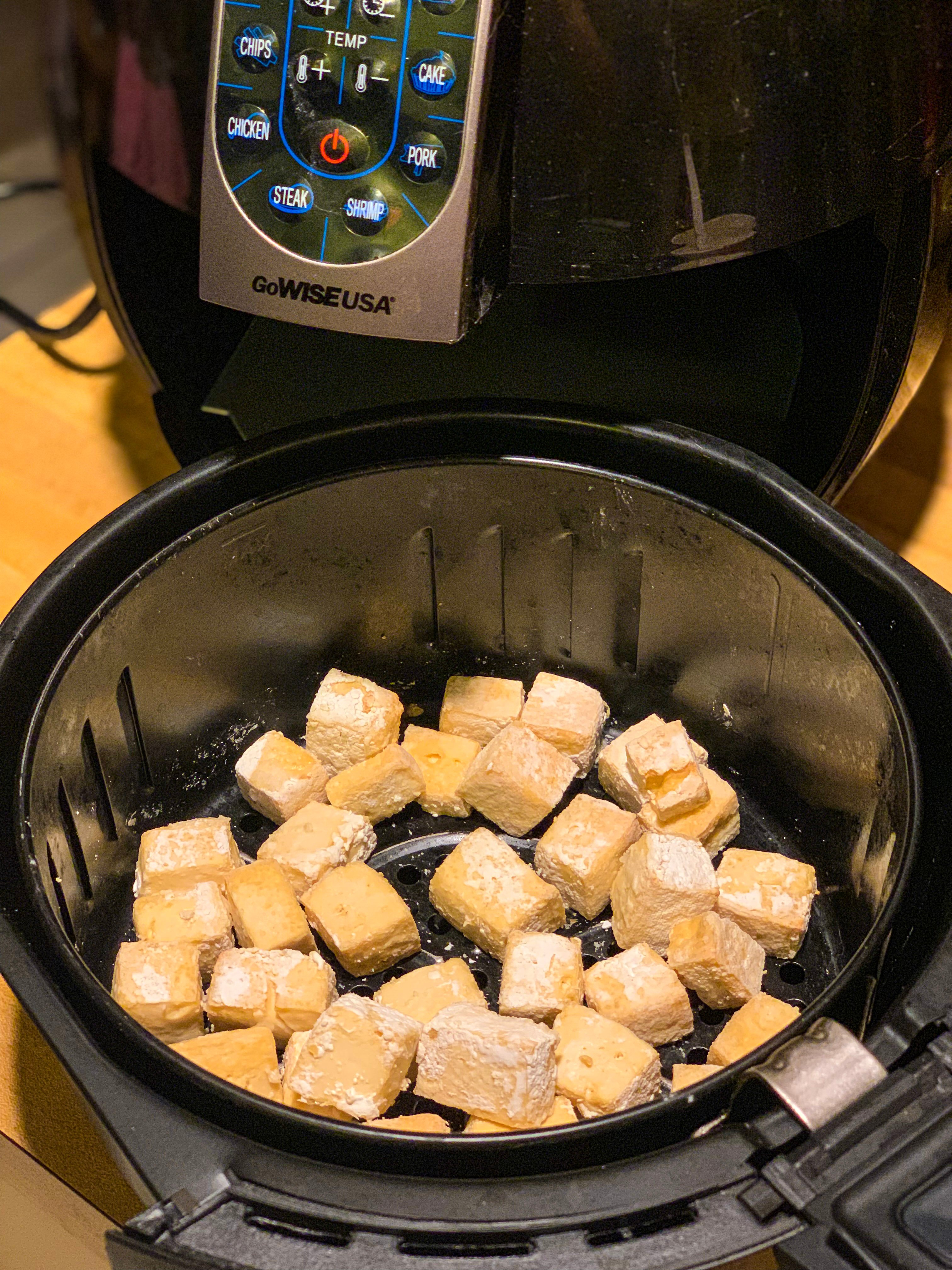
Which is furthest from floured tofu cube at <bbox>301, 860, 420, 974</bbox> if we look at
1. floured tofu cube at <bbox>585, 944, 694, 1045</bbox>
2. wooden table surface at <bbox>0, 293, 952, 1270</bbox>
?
wooden table surface at <bbox>0, 293, 952, 1270</bbox>

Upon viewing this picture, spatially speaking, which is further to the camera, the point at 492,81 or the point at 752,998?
the point at 752,998

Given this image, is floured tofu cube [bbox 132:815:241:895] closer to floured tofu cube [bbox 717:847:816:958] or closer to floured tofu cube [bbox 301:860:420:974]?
floured tofu cube [bbox 301:860:420:974]

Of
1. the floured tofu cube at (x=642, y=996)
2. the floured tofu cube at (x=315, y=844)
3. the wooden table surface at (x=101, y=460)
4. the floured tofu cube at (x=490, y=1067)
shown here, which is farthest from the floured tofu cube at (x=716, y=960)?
the wooden table surface at (x=101, y=460)

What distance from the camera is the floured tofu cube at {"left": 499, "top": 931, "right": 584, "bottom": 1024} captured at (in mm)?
787

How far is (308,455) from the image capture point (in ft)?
2.81

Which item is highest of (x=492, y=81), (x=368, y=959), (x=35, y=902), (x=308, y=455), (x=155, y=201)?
(x=492, y=81)

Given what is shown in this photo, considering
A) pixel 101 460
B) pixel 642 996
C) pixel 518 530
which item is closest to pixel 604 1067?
pixel 642 996

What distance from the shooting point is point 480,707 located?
0.96 metres

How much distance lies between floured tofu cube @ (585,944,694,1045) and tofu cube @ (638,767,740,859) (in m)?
0.11

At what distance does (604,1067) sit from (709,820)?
209 millimetres

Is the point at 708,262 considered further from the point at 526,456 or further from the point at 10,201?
the point at 10,201

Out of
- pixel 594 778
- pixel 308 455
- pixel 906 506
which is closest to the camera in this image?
pixel 308 455

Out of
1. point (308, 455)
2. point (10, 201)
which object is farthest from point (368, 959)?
point (10, 201)

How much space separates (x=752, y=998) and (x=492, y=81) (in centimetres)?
55
